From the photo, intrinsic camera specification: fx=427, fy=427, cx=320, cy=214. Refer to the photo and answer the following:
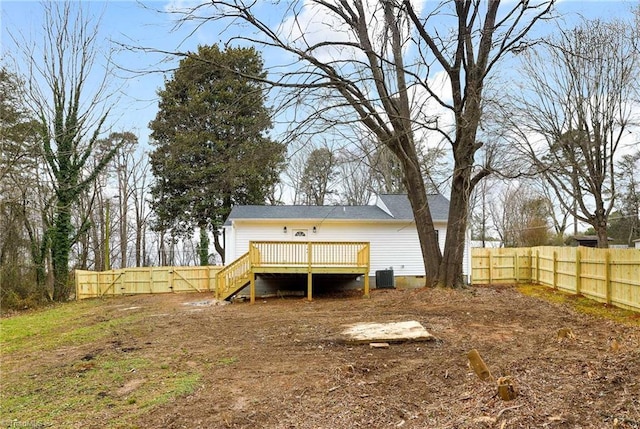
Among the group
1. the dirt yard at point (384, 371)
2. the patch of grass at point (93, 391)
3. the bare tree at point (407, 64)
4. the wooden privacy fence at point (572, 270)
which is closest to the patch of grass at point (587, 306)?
the wooden privacy fence at point (572, 270)

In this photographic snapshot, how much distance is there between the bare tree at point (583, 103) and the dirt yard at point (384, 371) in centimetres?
868

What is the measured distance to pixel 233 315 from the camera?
1041cm

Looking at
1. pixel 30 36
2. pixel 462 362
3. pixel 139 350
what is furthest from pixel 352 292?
pixel 30 36

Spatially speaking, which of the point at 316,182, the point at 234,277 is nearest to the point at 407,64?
the point at 234,277

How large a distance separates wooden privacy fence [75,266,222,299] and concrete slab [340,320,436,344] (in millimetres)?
11992

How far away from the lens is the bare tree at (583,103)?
14453mm

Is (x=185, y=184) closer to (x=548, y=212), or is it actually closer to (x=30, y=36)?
(x=30, y=36)

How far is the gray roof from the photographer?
1642cm

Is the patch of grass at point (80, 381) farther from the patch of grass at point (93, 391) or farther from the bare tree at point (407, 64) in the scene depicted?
the bare tree at point (407, 64)

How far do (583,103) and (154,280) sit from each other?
18297 millimetres

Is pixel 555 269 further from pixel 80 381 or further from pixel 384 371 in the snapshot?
pixel 80 381

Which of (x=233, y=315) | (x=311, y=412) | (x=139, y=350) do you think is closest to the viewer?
(x=311, y=412)

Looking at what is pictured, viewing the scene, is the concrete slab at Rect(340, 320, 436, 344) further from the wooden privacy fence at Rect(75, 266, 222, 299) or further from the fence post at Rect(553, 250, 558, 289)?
the wooden privacy fence at Rect(75, 266, 222, 299)

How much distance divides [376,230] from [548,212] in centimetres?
1771
